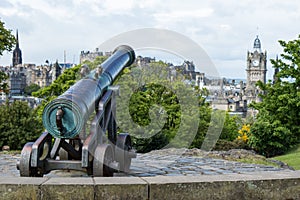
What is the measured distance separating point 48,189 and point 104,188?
63cm

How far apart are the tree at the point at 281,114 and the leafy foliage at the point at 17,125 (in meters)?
12.8

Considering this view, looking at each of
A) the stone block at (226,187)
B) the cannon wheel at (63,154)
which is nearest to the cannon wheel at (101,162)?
the cannon wheel at (63,154)

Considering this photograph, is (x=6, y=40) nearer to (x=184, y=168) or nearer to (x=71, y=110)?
(x=184, y=168)

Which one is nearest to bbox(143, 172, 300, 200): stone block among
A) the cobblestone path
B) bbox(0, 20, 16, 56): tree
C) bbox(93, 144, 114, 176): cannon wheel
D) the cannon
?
bbox(93, 144, 114, 176): cannon wheel

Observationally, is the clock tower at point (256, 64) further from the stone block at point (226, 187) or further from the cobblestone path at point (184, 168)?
the stone block at point (226, 187)

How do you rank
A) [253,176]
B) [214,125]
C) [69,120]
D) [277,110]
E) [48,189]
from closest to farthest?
[48,189]
[253,176]
[69,120]
[214,125]
[277,110]

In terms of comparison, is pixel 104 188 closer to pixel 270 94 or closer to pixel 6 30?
pixel 6 30

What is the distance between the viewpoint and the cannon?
25.1 ft

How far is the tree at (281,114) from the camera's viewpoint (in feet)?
95.4

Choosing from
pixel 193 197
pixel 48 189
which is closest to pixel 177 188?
pixel 193 197

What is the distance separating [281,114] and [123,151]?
2192 centimetres

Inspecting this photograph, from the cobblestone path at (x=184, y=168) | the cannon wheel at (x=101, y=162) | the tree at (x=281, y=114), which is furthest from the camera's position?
the tree at (x=281, y=114)

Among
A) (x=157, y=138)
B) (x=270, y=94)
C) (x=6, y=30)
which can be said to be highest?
(x=6, y=30)

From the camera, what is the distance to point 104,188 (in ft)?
19.1
